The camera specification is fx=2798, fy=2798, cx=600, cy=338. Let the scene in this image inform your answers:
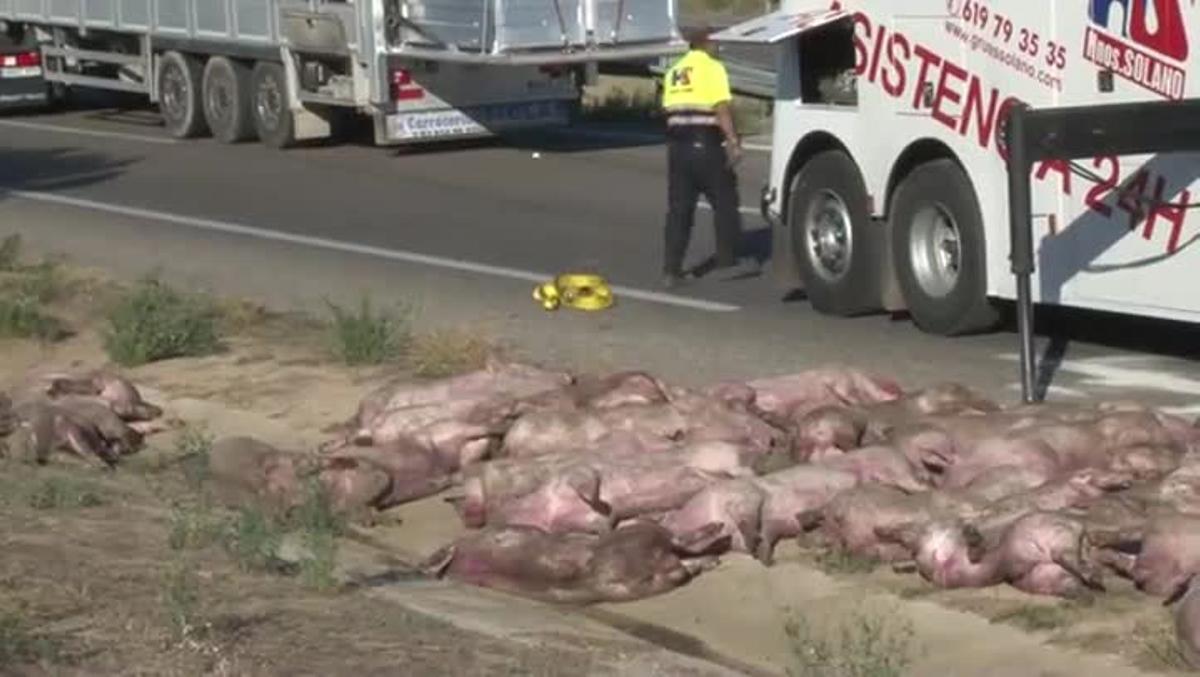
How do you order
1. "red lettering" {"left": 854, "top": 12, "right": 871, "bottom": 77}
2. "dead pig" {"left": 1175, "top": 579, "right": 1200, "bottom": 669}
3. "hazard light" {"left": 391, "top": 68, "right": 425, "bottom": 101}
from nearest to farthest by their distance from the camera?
"dead pig" {"left": 1175, "top": 579, "right": 1200, "bottom": 669}
"red lettering" {"left": 854, "top": 12, "right": 871, "bottom": 77}
"hazard light" {"left": 391, "top": 68, "right": 425, "bottom": 101}

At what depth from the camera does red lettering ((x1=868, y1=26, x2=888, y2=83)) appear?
1563cm

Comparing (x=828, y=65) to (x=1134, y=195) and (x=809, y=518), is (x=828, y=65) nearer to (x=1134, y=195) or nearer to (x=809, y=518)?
(x=1134, y=195)

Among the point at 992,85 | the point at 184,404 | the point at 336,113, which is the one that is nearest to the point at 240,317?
the point at 184,404

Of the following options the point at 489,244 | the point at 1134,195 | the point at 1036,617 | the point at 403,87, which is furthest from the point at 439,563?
the point at 403,87

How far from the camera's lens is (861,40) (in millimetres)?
15875

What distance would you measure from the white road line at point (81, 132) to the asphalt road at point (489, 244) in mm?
52

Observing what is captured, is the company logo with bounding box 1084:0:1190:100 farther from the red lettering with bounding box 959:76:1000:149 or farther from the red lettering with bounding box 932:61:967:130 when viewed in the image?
the red lettering with bounding box 932:61:967:130

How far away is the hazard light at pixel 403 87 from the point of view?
2733 cm

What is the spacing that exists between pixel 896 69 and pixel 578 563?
20.5ft

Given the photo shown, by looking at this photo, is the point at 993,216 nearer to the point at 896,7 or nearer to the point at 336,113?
the point at 896,7

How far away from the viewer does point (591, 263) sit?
19.7 metres

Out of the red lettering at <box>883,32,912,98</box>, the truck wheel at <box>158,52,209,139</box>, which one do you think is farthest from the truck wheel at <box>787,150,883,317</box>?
the truck wheel at <box>158,52,209,139</box>

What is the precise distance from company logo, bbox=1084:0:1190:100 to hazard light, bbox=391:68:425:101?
1416 centimetres

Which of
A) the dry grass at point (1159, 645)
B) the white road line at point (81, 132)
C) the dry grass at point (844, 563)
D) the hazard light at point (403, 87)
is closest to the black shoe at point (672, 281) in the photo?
the dry grass at point (844, 563)
